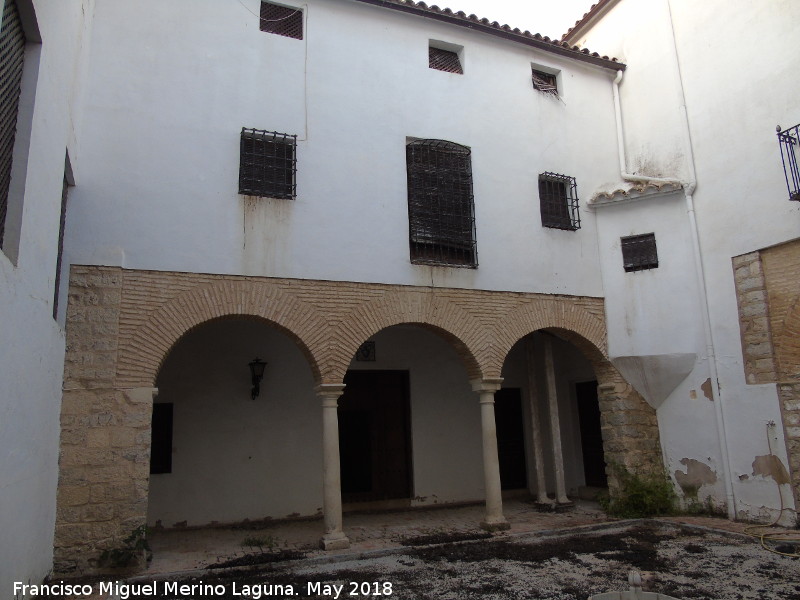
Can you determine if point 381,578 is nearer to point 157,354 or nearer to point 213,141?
point 157,354

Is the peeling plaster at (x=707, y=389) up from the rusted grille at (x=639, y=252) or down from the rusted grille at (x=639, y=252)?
down

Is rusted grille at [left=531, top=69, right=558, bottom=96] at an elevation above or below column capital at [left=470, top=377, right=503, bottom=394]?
above

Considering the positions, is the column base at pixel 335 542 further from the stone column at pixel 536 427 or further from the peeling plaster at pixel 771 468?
the peeling plaster at pixel 771 468

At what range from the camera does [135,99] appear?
7074 millimetres

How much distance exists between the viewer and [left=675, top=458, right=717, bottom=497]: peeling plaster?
8266 mm

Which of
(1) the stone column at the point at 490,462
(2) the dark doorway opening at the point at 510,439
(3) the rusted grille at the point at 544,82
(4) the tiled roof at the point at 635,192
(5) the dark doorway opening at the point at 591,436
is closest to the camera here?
(1) the stone column at the point at 490,462

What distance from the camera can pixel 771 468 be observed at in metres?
7.53

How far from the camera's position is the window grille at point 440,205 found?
823cm

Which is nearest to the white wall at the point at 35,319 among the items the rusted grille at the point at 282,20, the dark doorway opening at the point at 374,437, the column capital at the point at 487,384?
the rusted grille at the point at 282,20

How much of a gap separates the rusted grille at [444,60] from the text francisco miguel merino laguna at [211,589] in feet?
23.4

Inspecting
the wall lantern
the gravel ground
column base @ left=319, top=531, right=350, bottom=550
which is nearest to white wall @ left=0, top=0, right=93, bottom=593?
the gravel ground

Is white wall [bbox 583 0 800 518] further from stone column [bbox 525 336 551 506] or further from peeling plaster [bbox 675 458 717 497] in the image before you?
stone column [bbox 525 336 551 506]

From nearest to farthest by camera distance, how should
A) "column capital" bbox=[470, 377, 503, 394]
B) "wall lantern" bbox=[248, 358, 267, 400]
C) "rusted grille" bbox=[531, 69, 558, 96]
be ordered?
1. "column capital" bbox=[470, 377, 503, 394]
2. "wall lantern" bbox=[248, 358, 267, 400]
3. "rusted grille" bbox=[531, 69, 558, 96]

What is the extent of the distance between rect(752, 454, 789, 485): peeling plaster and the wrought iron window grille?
331 cm
